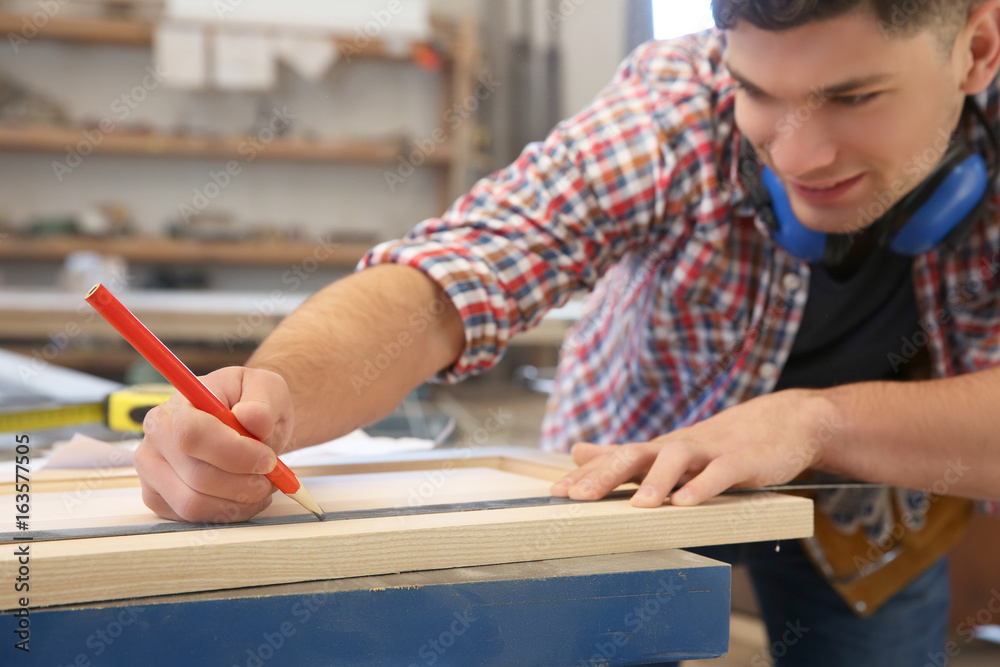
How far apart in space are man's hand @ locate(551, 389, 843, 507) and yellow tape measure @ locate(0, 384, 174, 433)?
1.97 feet

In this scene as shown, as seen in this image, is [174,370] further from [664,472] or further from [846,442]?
[846,442]

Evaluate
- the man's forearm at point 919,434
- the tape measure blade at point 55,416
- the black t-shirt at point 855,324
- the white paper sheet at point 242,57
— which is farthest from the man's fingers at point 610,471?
the white paper sheet at point 242,57

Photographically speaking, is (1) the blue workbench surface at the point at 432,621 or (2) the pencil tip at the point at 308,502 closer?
(1) the blue workbench surface at the point at 432,621

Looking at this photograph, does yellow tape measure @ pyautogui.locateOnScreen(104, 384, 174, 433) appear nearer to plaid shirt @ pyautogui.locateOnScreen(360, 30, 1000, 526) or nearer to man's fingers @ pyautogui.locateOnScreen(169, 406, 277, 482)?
plaid shirt @ pyautogui.locateOnScreen(360, 30, 1000, 526)

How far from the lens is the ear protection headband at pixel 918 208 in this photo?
0.98m

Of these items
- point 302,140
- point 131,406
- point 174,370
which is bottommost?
point 302,140

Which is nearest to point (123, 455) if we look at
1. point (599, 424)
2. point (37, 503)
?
point (37, 503)

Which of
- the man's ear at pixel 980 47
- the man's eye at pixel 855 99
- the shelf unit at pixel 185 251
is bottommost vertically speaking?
the shelf unit at pixel 185 251

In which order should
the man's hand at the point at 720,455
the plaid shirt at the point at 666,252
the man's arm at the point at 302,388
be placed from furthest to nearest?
1. the plaid shirt at the point at 666,252
2. the man's hand at the point at 720,455
3. the man's arm at the point at 302,388

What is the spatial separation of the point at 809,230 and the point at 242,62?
13.2ft

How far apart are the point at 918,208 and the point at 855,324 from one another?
0.22 metres

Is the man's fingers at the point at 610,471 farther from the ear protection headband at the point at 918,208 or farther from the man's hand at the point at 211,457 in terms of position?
the ear protection headband at the point at 918,208

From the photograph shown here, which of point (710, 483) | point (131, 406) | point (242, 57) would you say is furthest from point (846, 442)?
point (242, 57)

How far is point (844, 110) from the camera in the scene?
0.93 m
